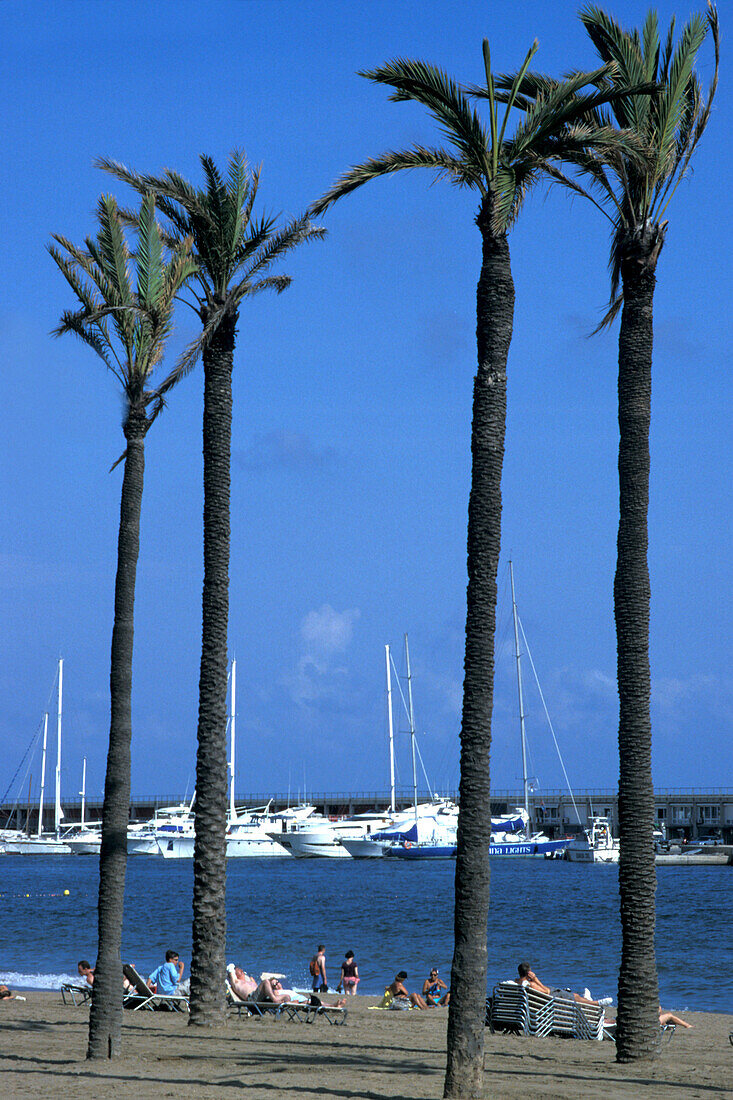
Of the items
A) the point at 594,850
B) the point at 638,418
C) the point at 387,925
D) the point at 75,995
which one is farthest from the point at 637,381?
the point at 594,850

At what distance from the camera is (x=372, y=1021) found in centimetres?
1900

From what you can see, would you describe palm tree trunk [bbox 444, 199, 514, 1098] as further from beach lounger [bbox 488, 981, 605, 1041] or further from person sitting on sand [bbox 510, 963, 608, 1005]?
person sitting on sand [bbox 510, 963, 608, 1005]

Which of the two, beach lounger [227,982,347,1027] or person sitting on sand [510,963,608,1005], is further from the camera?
beach lounger [227,982,347,1027]

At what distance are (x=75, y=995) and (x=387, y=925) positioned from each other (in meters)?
23.7

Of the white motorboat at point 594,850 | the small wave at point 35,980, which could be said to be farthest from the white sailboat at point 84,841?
the small wave at point 35,980

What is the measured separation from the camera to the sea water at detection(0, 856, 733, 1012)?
102 ft

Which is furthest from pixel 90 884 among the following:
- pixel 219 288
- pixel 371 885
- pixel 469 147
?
pixel 469 147

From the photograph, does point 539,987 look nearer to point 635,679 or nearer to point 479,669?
point 635,679

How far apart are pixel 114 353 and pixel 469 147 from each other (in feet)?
18.2

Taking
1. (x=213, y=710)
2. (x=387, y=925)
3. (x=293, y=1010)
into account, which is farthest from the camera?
(x=387, y=925)

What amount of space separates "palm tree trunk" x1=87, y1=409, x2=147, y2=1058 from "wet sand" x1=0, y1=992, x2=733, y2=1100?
49 centimetres

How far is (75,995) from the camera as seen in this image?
23.0m

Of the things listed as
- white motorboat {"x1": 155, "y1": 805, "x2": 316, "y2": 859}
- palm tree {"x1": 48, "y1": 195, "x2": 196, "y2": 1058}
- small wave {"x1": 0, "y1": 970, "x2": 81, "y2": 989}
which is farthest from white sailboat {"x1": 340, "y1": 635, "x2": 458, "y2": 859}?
palm tree {"x1": 48, "y1": 195, "x2": 196, "y2": 1058}

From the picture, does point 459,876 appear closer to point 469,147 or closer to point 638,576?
point 638,576
